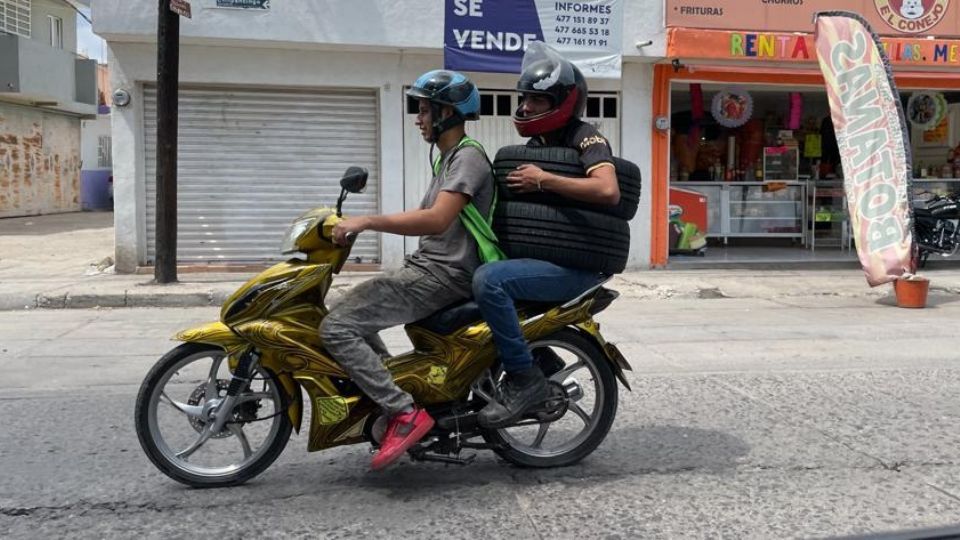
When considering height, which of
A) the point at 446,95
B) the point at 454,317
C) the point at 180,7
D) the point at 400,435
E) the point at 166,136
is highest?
the point at 180,7

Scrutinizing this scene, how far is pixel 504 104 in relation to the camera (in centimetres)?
1313

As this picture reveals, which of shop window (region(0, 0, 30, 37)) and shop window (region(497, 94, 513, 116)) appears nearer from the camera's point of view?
shop window (region(497, 94, 513, 116))

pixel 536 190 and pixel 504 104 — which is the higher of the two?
pixel 504 104

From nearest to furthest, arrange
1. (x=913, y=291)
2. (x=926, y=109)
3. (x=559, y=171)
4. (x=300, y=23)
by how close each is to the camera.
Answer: (x=559, y=171), (x=913, y=291), (x=300, y=23), (x=926, y=109)

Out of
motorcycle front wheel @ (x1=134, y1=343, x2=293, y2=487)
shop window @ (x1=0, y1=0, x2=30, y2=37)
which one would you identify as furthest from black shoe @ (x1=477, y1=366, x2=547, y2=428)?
shop window @ (x1=0, y1=0, x2=30, y2=37)

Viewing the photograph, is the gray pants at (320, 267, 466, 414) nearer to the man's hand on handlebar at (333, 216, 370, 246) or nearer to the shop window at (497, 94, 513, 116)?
the man's hand on handlebar at (333, 216, 370, 246)

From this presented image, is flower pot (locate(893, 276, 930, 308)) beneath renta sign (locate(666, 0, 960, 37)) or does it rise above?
beneath

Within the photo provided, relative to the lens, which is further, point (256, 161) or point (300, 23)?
point (256, 161)

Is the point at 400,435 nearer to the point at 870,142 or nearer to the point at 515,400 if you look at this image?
the point at 515,400

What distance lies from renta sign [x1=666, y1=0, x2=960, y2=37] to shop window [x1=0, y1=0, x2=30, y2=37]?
18.6 metres

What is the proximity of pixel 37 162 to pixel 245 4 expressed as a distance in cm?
1695

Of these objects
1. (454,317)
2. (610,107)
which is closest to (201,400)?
(454,317)

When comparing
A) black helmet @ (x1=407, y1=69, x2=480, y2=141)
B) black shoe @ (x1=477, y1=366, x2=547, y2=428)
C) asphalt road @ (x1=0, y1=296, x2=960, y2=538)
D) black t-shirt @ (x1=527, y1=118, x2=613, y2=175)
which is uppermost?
black helmet @ (x1=407, y1=69, x2=480, y2=141)

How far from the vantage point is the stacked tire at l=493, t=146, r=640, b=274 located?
3846mm
